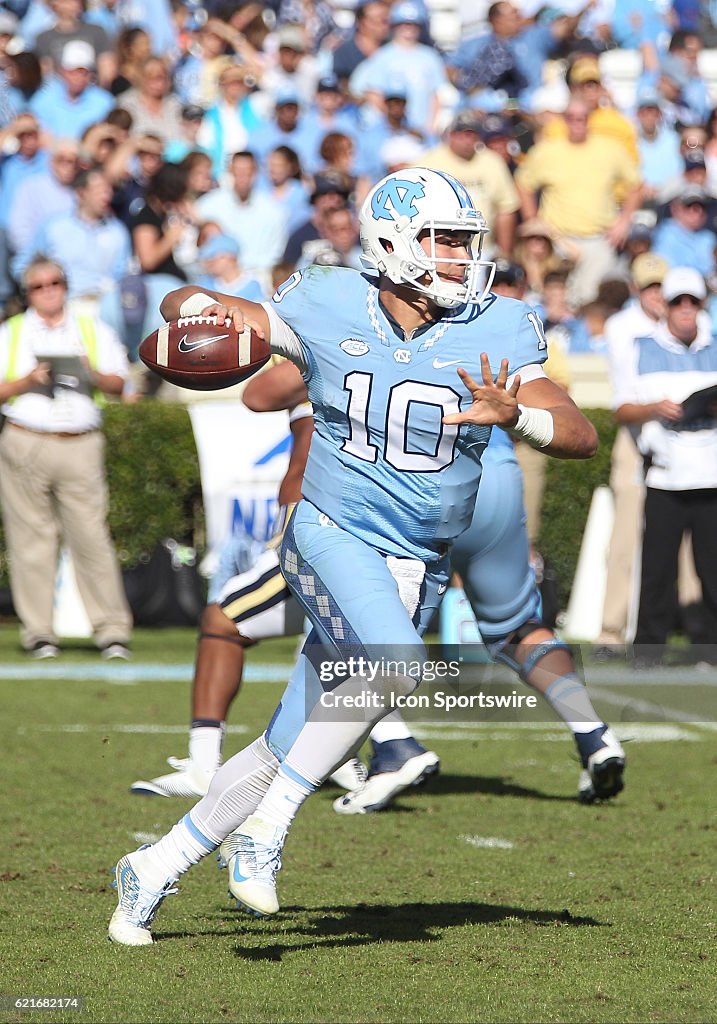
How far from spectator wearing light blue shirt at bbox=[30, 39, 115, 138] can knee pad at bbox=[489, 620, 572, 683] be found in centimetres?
837

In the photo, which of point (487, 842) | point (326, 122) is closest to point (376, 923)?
point (487, 842)

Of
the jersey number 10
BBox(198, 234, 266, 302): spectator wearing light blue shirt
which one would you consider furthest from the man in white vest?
the jersey number 10

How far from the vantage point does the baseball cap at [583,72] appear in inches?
546

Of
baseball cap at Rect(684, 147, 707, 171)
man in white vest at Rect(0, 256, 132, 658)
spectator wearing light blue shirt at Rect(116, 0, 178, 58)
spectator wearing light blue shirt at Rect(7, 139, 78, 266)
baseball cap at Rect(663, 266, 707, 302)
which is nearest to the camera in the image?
baseball cap at Rect(663, 266, 707, 302)

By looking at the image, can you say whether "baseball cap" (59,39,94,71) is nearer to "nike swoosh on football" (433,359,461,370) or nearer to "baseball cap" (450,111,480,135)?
"baseball cap" (450,111,480,135)

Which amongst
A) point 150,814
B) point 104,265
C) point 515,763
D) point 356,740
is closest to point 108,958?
point 356,740

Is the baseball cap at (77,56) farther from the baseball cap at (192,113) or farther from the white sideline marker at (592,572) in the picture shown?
the white sideline marker at (592,572)

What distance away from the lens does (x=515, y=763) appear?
7.16 meters

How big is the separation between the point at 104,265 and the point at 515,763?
18.8 ft

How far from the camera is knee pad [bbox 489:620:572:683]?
6.05 m

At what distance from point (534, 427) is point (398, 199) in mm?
718

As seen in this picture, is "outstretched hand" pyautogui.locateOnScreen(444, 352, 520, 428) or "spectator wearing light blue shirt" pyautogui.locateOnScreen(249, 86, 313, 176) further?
"spectator wearing light blue shirt" pyautogui.locateOnScreen(249, 86, 313, 176)

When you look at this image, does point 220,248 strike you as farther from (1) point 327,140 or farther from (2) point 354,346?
(2) point 354,346

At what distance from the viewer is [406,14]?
14.9 metres
